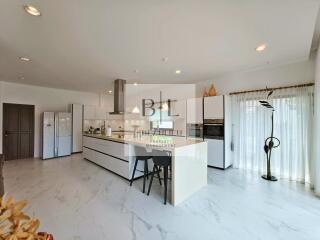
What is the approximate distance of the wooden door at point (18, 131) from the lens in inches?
204

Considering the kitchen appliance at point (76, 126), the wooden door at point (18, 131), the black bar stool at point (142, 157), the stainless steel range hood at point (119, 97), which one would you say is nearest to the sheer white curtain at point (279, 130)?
the black bar stool at point (142, 157)

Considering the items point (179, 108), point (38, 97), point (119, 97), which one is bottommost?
point (179, 108)

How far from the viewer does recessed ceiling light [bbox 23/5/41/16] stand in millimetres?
1711

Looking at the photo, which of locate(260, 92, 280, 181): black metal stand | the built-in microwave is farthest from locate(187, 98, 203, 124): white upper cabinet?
locate(260, 92, 280, 181): black metal stand

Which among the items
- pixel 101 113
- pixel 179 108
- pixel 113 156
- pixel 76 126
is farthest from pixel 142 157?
pixel 101 113

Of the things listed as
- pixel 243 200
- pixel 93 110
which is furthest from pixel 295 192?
pixel 93 110

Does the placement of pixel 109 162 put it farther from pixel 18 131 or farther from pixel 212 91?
pixel 18 131

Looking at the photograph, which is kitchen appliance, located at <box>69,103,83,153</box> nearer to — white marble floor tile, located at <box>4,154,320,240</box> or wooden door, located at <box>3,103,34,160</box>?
wooden door, located at <box>3,103,34,160</box>

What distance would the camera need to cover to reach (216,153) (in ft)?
13.9

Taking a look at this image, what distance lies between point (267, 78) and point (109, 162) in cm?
429

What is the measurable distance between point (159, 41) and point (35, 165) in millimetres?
4893

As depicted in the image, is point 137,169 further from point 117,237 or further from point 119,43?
point 119,43

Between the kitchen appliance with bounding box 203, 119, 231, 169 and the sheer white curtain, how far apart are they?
43cm

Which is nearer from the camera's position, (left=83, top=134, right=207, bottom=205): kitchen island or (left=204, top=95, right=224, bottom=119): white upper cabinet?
(left=83, top=134, right=207, bottom=205): kitchen island
